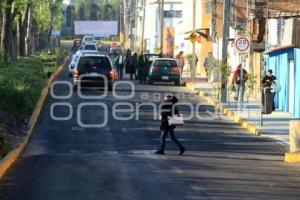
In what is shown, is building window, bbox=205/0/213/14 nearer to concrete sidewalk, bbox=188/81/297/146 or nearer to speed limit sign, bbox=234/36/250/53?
concrete sidewalk, bbox=188/81/297/146

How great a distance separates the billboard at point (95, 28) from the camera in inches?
6220

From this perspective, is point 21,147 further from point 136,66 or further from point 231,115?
point 136,66

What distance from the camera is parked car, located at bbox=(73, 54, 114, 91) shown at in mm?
41375

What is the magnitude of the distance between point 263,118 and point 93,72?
42.7 feet

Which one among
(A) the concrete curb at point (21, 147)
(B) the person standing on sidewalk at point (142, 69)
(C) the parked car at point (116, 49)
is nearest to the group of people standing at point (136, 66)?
(B) the person standing on sidewalk at point (142, 69)

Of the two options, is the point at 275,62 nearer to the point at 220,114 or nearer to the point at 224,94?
the point at 224,94

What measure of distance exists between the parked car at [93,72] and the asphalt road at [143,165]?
11.6 m

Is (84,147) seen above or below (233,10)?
below

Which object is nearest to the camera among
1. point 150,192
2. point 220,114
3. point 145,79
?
point 150,192

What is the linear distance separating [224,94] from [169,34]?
5322 cm

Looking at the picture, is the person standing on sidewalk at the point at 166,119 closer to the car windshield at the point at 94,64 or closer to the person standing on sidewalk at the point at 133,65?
the car windshield at the point at 94,64

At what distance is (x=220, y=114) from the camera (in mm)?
32875

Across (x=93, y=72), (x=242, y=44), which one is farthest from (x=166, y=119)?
(x=93, y=72)

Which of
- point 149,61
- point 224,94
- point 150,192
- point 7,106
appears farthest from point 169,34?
point 150,192
